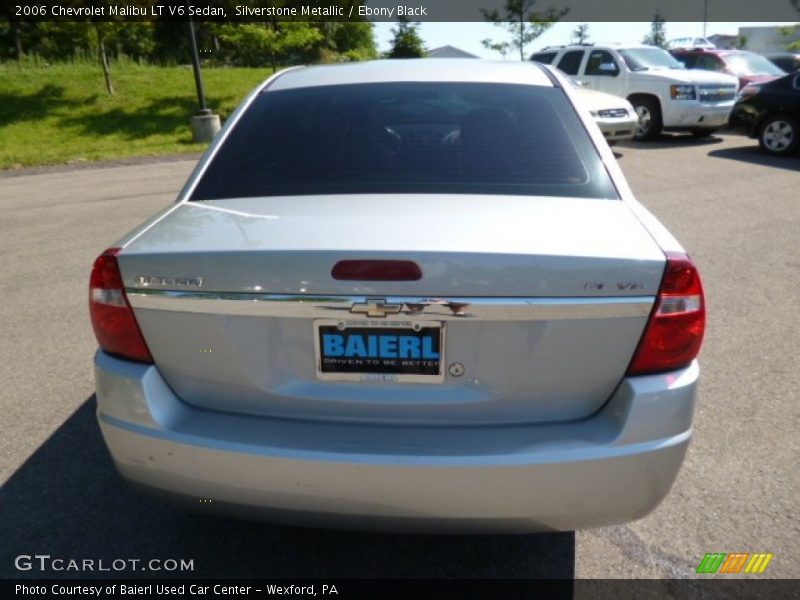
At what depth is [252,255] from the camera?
1925 millimetres

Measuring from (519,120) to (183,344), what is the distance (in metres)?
1.65

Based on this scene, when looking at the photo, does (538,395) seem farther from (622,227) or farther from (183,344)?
(183,344)

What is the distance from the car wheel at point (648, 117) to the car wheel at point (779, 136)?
228 cm

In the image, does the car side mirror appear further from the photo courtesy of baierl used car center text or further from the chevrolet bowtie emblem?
the chevrolet bowtie emblem

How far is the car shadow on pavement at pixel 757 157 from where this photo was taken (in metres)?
11.1

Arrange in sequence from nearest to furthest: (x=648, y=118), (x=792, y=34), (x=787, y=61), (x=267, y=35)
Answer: (x=648, y=118)
(x=787, y=61)
(x=267, y=35)
(x=792, y=34)

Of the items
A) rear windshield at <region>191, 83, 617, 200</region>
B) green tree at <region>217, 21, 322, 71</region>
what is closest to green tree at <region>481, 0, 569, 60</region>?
green tree at <region>217, 21, 322, 71</region>

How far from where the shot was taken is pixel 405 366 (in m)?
1.93

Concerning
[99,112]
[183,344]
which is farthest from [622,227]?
[99,112]

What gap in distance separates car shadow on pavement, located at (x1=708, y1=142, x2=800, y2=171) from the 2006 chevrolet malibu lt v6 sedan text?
10553 mm

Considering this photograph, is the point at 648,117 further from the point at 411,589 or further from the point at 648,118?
the point at 411,589

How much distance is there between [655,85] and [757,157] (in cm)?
281

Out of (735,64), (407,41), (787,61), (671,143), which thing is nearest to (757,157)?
(671,143)

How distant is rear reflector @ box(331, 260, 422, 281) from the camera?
6.07 ft
